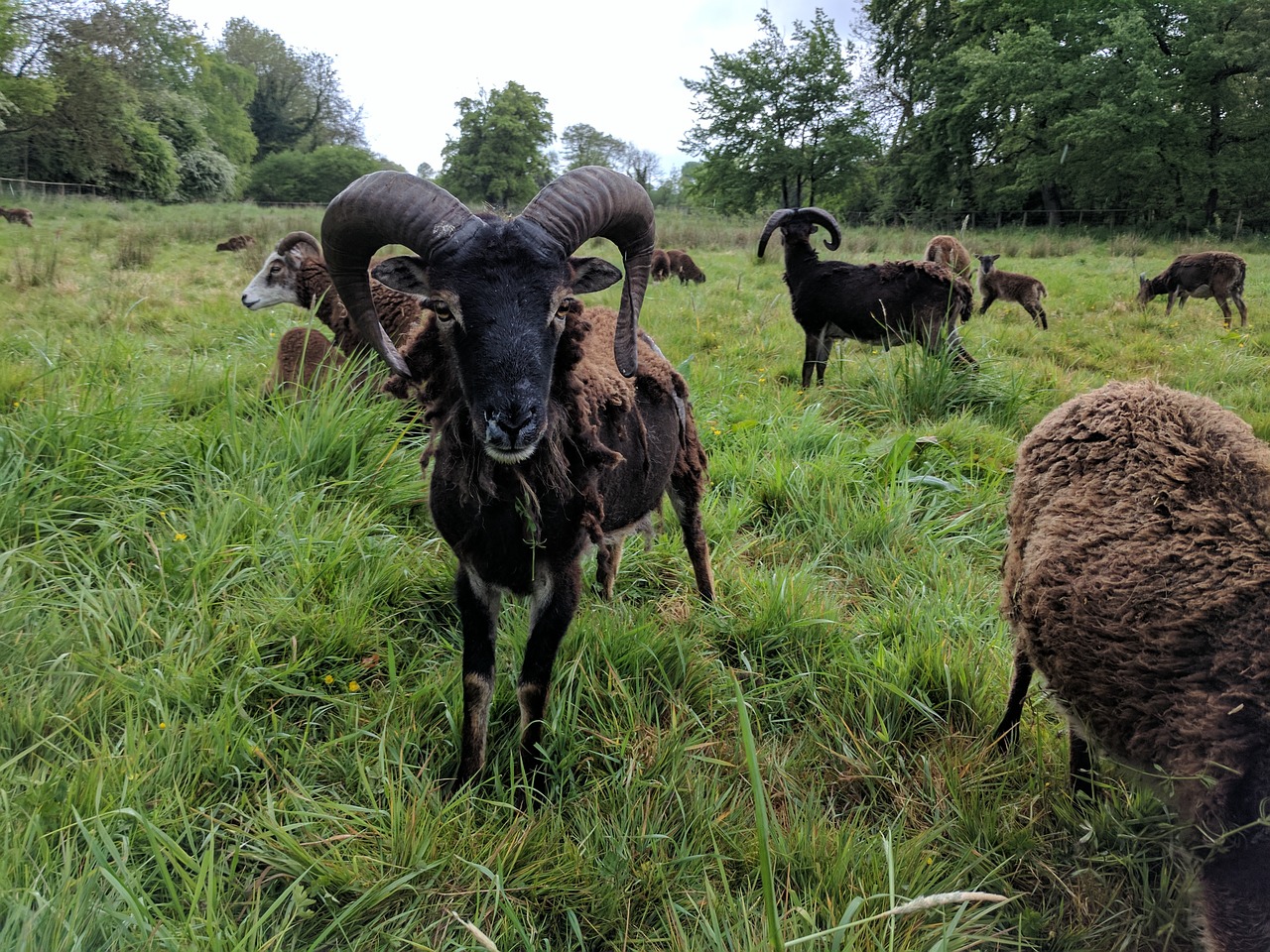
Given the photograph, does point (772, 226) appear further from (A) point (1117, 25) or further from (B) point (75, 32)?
(B) point (75, 32)

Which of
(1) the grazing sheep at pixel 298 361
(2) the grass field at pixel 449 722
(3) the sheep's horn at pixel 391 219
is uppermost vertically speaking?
(3) the sheep's horn at pixel 391 219

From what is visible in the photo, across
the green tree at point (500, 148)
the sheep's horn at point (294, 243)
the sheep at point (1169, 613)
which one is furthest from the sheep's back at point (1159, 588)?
the green tree at point (500, 148)

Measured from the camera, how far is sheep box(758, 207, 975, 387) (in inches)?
284

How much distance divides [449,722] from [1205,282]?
→ 15.1 meters

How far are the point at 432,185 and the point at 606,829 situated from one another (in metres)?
2.32

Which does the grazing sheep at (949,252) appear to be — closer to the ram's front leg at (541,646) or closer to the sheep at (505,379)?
the sheep at (505,379)

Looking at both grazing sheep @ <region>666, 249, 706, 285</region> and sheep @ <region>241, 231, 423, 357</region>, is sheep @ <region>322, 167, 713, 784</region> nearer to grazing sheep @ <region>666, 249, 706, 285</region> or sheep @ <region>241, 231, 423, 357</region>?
sheep @ <region>241, 231, 423, 357</region>

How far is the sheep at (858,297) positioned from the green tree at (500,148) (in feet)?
143

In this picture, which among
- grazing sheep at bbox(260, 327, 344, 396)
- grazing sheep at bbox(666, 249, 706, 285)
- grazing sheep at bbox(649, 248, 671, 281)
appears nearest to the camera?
grazing sheep at bbox(260, 327, 344, 396)

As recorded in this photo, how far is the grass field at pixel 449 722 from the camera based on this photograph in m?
1.77

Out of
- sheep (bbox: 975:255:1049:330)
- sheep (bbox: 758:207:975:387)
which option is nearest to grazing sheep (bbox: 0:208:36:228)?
sheep (bbox: 758:207:975:387)

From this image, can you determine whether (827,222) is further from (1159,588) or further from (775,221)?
(1159,588)

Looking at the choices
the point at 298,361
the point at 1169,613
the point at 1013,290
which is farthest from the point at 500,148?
the point at 1169,613

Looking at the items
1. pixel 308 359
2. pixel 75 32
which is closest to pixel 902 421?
pixel 308 359
